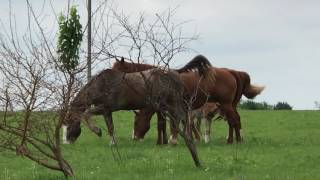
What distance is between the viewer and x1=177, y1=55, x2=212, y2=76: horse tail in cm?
2019

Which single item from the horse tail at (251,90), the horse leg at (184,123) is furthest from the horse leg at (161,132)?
the horse leg at (184,123)

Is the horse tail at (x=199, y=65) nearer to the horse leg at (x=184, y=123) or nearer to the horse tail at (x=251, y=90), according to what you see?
the horse tail at (x=251, y=90)

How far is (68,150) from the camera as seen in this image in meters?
18.4

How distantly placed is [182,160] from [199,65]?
20.4 ft

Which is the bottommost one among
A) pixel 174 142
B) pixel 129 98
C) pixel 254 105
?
pixel 174 142

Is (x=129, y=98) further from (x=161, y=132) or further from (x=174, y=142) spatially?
(x=174, y=142)

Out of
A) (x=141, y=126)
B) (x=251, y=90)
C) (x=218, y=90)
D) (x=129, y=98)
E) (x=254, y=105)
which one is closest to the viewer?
Answer: (x=129, y=98)

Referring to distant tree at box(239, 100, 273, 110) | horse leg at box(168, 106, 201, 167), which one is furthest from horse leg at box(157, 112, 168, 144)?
distant tree at box(239, 100, 273, 110)

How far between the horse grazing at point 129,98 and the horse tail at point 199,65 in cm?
169

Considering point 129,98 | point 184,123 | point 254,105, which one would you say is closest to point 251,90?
point 129,98

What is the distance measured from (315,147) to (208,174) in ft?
24.4

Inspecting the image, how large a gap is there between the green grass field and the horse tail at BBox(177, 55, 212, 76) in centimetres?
205

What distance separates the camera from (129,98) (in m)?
20.7

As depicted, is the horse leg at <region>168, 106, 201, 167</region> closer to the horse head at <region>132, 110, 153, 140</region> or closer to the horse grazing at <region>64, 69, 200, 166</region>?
the horse grazing at <region>64, 69, 200, 166</region>
